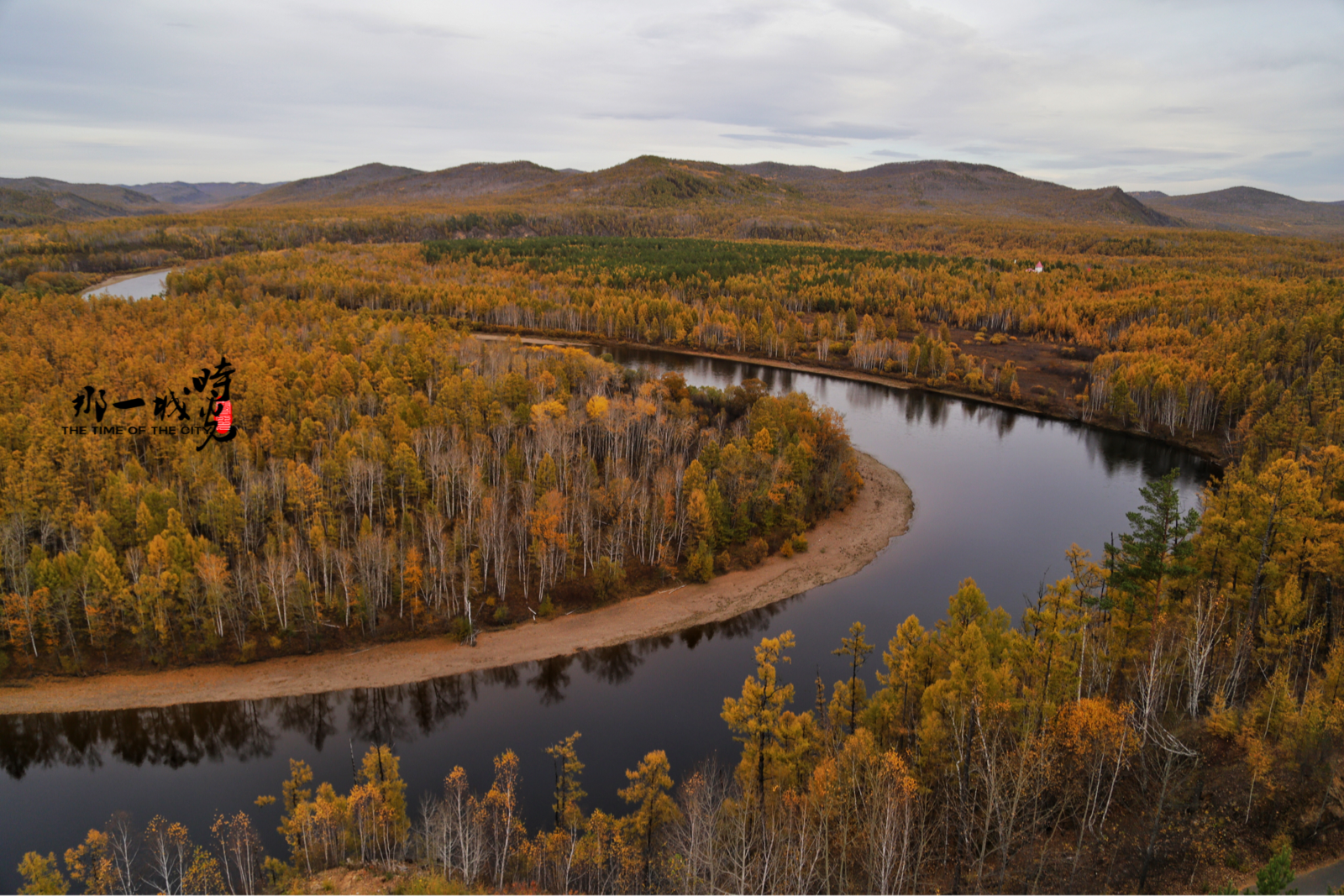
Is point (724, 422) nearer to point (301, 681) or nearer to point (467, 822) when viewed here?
point (301, 681)

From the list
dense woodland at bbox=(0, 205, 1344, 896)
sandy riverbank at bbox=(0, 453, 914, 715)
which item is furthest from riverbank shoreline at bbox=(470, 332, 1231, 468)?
sandy riverbank at bbox=(0, 453, 914, 715)

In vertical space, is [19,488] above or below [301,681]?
above

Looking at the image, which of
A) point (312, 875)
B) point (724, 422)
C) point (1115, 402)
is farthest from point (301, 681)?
point (1115, 402)

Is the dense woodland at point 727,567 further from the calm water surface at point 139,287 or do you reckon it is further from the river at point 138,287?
the river at point 138,287

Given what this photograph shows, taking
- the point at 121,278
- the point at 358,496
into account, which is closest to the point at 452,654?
the point at 358,496

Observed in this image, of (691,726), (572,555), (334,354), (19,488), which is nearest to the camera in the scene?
(691,726)

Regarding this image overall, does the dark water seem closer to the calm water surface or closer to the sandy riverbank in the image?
the sandy riverbank
